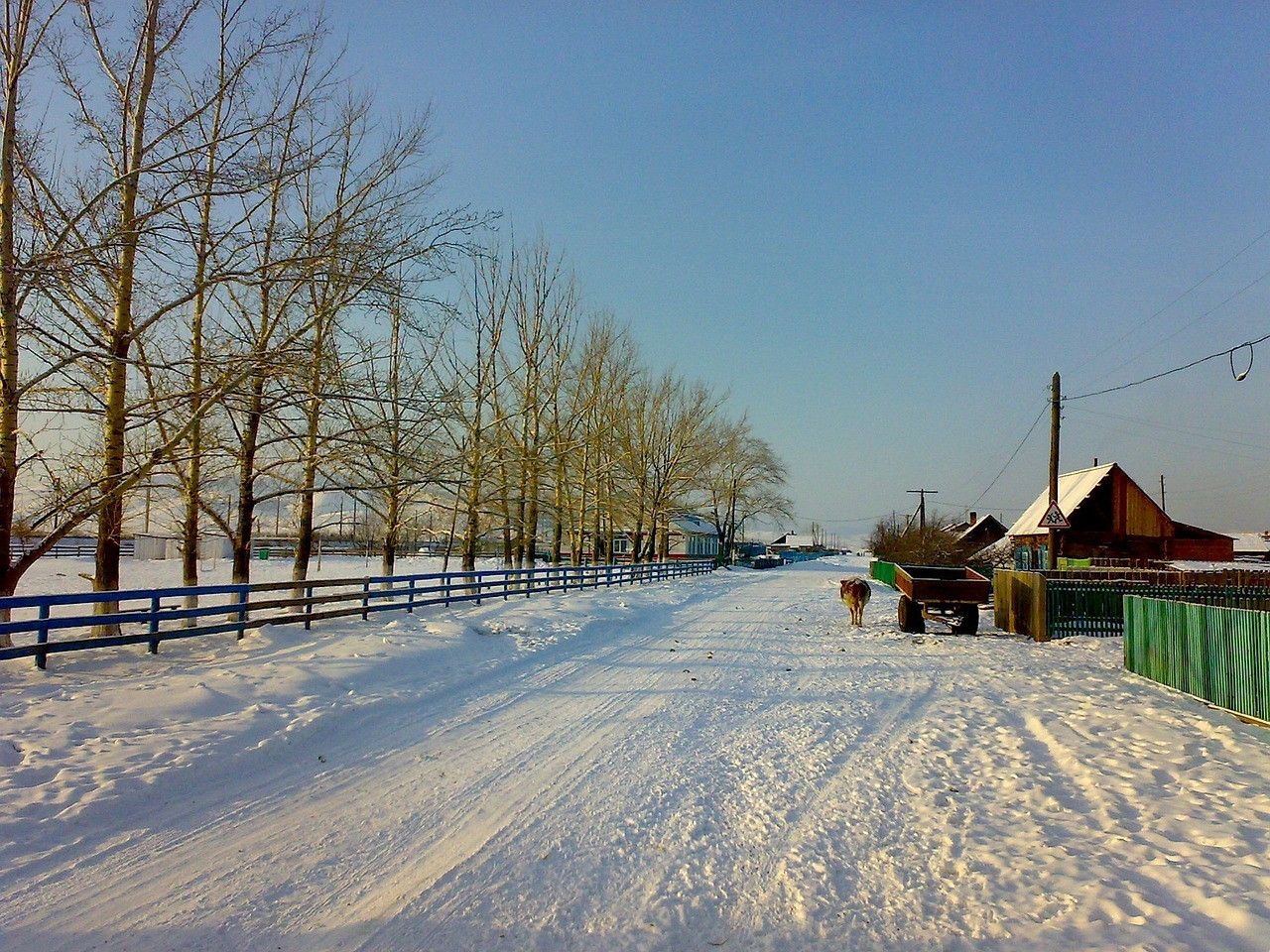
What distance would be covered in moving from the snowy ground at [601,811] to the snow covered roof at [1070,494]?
3409 cm

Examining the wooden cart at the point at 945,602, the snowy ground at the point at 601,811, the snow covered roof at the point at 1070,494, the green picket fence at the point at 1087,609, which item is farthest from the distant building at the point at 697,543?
the snowy ground at the point at 601,811

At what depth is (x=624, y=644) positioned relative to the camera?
49.2 ft

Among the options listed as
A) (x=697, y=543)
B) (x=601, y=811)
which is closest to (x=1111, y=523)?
(x=601, y=811)

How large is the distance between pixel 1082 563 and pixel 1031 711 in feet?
94.8

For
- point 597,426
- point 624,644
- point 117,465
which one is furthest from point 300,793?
point 597,426

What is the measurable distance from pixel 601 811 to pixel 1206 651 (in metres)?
8.33

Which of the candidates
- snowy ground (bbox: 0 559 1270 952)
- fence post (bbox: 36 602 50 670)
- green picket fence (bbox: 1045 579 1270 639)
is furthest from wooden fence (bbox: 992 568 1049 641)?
fence post (bbox: 36 602 50 670)

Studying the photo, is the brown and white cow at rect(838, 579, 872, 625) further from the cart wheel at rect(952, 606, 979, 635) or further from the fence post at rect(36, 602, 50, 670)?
the fence post at rect(36, 602, 50, 670)

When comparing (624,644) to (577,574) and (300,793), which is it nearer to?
(300,793)

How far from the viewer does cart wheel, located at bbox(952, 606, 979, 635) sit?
17.9 metres

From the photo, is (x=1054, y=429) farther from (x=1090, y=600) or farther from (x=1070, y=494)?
(x=1070, y=494)

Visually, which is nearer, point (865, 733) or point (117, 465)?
point (865, 733)

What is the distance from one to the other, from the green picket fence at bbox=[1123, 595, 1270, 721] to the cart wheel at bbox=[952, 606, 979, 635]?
5780 millimetres

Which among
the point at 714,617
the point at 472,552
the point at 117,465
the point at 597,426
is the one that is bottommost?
the point at 714,617
